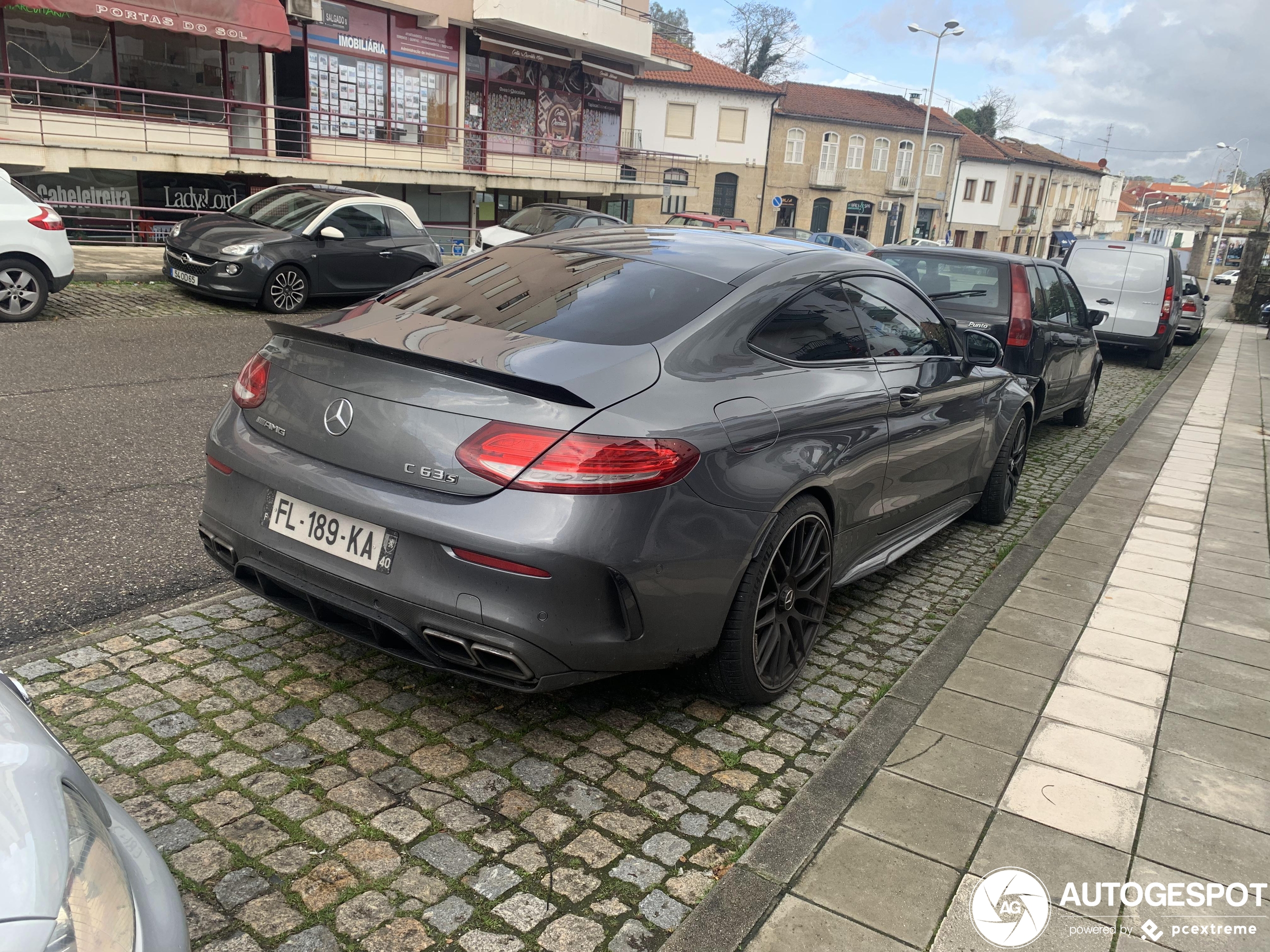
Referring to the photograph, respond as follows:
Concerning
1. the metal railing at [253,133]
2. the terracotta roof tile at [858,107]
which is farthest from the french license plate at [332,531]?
the terracotta roof tile at [858,107]

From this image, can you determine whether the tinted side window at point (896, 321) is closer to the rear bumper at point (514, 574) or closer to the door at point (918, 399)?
the door at point (918, 399)

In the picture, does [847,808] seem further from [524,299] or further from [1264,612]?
[1264,612]

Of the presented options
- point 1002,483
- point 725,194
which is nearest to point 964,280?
point 1002,483

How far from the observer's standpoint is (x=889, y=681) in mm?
4090

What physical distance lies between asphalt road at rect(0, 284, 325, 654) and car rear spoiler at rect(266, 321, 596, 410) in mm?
1670

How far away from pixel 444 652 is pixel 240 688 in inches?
39.4

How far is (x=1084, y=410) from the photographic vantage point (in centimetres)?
1055

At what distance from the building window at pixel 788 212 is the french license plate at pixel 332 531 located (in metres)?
54.1

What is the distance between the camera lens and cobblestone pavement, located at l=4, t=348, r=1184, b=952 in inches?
99.2

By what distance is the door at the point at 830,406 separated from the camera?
352 centimetres

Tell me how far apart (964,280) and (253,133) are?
59.9 feet

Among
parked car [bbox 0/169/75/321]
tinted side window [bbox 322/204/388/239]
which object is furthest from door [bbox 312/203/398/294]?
parked car [bbox 0/169/75/321]

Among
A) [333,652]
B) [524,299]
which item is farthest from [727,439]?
[333,652]

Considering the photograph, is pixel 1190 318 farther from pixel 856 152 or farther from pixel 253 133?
pixel 856 152
